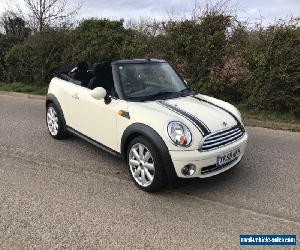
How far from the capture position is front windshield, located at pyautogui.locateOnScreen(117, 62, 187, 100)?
4867 millimetres

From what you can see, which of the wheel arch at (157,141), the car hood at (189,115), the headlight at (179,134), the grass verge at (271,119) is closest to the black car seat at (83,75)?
the car hood at (189,115)

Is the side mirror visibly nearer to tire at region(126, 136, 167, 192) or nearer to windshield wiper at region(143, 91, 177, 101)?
windshield wiper at region(143, 91, 177, 101)

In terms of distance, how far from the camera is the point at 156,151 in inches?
163

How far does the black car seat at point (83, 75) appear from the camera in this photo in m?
5.57

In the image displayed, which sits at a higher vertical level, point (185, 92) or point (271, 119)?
point (185, 92)

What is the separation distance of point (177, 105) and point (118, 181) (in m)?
1.20

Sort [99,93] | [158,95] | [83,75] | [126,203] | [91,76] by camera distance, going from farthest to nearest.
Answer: [83,75]
[91,76]
[158,95]
[99,93]
[126,203]

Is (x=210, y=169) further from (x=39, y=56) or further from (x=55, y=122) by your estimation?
(x=39, y=56)

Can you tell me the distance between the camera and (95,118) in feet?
16.7

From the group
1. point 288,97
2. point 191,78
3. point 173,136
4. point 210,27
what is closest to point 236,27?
point 210,27

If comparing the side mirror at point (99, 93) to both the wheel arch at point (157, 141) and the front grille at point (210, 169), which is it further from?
the front grille at point (210, 169)

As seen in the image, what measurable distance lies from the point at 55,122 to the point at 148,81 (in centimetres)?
213

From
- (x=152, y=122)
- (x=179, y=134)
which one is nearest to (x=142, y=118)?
(x=152, y=122)

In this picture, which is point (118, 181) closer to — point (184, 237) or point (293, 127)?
point (184, 237)
